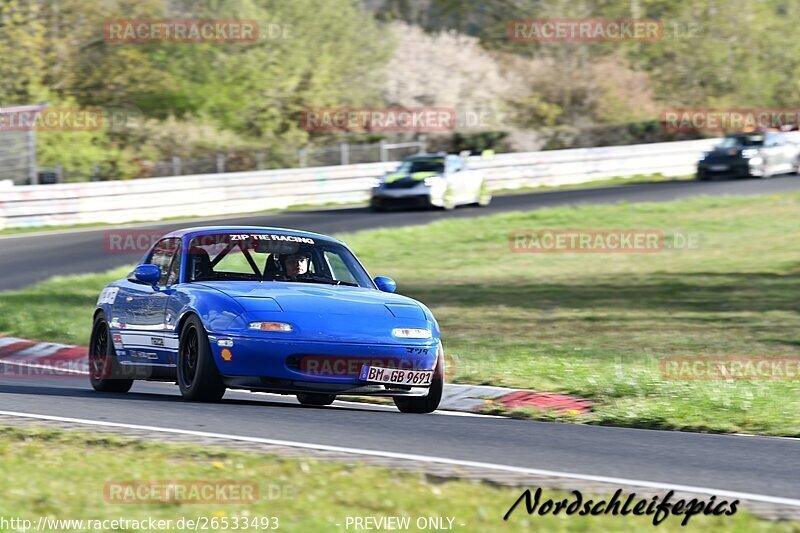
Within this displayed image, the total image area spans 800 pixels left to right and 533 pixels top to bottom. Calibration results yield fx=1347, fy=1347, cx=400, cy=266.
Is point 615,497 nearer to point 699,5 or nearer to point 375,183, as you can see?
point 375,183

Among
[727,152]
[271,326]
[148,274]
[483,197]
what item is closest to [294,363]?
[271,326]

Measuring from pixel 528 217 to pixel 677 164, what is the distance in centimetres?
1327

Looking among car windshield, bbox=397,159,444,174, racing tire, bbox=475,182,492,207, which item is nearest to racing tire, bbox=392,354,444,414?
car windshield, bbox=397,159,444,174

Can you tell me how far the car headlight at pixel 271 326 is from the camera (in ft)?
31.0

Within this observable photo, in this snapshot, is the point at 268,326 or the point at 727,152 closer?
the point at 268,326

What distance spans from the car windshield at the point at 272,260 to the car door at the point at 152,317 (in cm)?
25

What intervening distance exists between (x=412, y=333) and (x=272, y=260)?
59.2 inches

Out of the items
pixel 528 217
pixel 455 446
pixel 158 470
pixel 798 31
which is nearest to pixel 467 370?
pixel 455 446

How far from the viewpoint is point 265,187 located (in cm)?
3416

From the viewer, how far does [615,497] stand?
635 cm

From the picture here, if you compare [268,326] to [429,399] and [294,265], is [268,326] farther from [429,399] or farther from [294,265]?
[429,399]

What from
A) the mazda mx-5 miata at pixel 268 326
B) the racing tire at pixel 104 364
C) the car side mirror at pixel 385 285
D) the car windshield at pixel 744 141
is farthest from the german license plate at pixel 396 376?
the car windshield at pixel 744 141

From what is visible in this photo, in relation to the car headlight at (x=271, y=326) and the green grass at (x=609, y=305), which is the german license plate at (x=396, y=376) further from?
the green grass at (x=609, y=305)

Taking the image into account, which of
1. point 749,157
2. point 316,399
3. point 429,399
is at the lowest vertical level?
point 316,399
